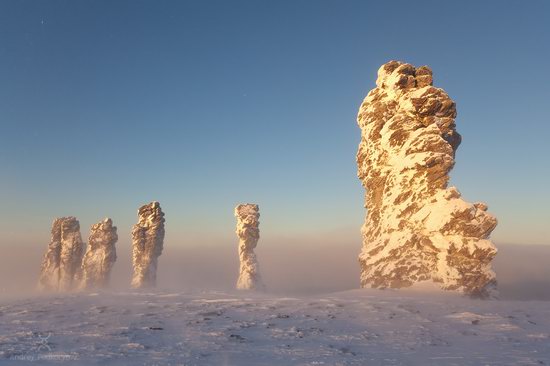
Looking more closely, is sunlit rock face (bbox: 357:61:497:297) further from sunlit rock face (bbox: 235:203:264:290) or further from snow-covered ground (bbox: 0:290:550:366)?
sunlit rock face (bbox: 235:203:264:290)

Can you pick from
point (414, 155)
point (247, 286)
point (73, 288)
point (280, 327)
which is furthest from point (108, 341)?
point (73, 288)

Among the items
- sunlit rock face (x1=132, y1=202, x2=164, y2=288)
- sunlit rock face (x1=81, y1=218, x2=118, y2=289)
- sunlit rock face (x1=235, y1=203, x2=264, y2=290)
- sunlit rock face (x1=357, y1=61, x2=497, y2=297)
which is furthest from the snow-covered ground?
sunlit rock face (x1=81, y1=218, x2=118, y2=289)

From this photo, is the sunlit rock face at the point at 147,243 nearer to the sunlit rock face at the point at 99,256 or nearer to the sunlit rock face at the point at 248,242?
the sunlit rock face at the point at 99,256

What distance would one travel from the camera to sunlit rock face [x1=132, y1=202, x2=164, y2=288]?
160 ft

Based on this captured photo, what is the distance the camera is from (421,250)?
16891 mm

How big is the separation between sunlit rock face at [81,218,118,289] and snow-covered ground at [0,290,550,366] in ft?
143

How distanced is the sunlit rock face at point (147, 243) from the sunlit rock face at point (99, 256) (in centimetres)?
410

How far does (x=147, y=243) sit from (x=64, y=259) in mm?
15765

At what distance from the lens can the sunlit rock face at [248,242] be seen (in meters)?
45.6

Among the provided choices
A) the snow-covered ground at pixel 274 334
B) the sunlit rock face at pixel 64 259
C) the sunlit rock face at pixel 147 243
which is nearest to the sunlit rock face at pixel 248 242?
the sunlit rock face at pixel 147 243

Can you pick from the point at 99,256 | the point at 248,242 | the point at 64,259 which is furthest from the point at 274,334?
the point at 64,259

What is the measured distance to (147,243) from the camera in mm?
49094

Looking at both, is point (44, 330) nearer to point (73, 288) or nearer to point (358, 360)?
point (358, 360)

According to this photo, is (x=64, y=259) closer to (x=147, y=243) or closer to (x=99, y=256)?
(x=99, y=256)
